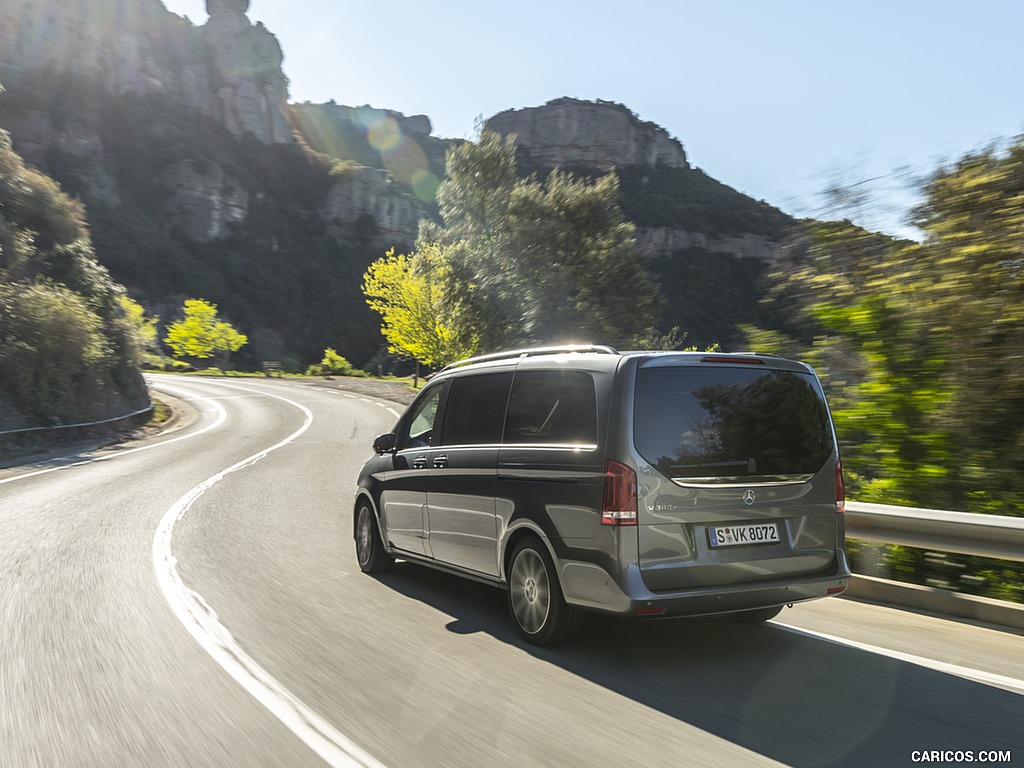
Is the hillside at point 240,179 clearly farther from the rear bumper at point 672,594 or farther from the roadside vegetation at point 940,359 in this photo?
the rear bumper at point 672,594

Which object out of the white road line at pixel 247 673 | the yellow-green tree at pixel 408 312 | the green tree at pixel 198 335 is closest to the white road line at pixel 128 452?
the white road line at pixel 247 673

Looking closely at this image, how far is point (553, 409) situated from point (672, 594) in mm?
1390

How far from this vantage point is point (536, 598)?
518cm

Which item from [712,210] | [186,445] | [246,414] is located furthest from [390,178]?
[186,445]

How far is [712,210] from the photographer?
101 metres

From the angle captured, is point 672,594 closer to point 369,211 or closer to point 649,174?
point 649,174

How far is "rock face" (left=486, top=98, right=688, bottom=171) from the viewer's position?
150 metres

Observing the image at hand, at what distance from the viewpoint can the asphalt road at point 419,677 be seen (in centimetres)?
354

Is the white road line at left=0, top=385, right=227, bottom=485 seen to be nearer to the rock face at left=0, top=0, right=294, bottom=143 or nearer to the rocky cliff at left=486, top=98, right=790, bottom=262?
the rocky cliff at left=486, top=98, right=790, bottom=262

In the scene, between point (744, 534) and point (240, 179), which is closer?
point (744, 534)

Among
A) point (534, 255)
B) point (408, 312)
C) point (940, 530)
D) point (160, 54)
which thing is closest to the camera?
point (940, 530)

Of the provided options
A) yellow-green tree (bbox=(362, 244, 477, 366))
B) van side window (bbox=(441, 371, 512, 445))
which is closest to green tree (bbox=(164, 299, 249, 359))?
yellow-green tree (bbox=(362, 244, 477, 366))

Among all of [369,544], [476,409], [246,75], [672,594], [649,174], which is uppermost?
[246,75]

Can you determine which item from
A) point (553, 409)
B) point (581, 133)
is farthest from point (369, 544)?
point (581, 133)
